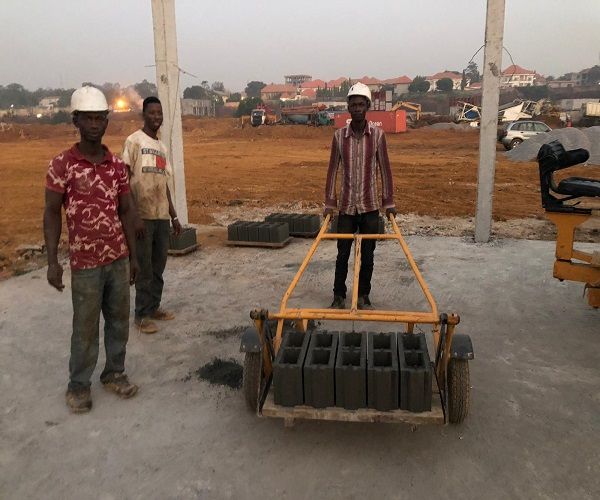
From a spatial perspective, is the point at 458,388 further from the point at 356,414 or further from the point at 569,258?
the point at 569,258

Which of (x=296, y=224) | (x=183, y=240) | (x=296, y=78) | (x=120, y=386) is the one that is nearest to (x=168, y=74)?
(x=183, y=240)

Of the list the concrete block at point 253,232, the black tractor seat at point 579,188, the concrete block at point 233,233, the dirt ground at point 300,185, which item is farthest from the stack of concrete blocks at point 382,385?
the dirt ground at point 300,185

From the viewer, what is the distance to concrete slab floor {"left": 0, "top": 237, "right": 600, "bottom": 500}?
9.41 feet

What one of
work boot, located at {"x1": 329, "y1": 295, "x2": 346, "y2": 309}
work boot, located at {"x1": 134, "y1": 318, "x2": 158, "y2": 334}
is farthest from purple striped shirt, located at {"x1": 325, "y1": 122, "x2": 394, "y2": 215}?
work boot, located at {"x1": 134, "y1": 318, "x2": 158, "y2": 334}

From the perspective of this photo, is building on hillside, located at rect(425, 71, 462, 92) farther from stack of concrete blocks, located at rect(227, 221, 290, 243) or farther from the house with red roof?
stack of concrete blocks, located at rect(227, 221, 290, 243)

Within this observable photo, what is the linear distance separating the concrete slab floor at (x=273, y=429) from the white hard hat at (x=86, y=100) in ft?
6.44

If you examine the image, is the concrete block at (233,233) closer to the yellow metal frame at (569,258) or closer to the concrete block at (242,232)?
the concrete block at (242,232)

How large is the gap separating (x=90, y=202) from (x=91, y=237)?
0.22 metres

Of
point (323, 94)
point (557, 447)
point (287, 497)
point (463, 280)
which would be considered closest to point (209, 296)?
point (463, 280)

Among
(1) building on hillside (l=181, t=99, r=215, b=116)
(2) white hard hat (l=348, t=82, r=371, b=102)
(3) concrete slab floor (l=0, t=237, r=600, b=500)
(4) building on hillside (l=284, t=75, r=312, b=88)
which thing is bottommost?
(3) concrete slab floor (l=0, t=237, r=600, b=500)

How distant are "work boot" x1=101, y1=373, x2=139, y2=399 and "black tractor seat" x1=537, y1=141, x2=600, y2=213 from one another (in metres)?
3.80

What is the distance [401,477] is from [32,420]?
2367 millimetres

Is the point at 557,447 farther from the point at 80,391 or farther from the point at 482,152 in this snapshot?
the point at 482,152

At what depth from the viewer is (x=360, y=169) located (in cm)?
520
